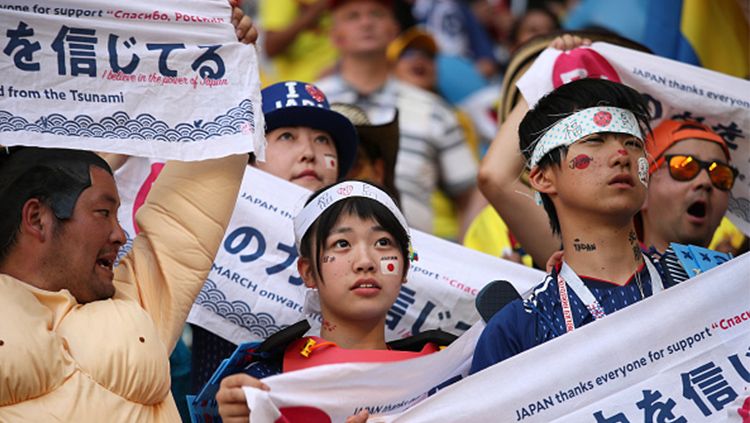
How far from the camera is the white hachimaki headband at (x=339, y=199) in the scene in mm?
4547

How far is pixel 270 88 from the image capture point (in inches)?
223

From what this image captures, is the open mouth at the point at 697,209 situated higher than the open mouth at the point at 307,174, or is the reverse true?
the open mouth at the point at 697,209

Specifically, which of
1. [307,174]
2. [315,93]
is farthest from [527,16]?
[307,174]

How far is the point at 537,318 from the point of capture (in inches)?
161

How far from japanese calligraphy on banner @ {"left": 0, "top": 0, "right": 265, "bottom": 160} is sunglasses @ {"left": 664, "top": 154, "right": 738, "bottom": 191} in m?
1.65

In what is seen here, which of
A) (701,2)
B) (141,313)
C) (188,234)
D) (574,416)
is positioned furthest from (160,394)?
(701,2)

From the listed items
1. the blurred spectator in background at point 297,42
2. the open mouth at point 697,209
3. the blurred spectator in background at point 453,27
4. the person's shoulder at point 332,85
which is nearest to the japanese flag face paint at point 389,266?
the open mouth at point 697,209

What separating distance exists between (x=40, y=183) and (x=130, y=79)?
505mm

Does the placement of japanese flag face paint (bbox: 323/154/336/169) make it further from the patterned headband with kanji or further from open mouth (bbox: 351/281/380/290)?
the patterned headband with kanji

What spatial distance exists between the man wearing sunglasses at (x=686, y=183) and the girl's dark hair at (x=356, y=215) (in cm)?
117

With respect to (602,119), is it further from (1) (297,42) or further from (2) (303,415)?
(1) (297,42)

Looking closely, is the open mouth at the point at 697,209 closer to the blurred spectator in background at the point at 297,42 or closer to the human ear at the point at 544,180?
the human ear at the point at 544,180

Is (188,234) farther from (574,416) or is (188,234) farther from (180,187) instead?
(574,416)

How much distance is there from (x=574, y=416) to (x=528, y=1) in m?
6.98
